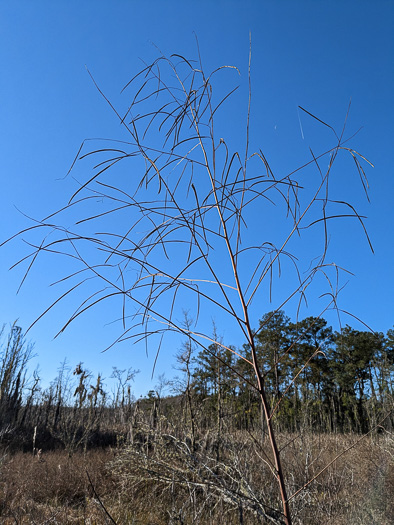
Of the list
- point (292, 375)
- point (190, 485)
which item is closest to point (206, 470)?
point (292, 375)

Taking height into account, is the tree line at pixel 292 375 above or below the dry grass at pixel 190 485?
above

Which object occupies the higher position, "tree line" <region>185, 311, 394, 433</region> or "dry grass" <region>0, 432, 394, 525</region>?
"tree line" <region>185, 311, 394, 433</region>

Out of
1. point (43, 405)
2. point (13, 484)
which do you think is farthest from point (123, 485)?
point (43, 405)

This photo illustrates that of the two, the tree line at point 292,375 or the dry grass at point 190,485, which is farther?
the dry grass at point 190,485

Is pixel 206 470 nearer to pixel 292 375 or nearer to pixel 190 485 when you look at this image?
pixel 292 375

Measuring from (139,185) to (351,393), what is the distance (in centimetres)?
2560

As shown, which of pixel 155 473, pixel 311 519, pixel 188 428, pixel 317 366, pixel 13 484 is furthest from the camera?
pixel 317 366

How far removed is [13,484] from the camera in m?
9.39

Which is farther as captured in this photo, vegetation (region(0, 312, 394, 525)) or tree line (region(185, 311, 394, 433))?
vegetation (region(0, 312, 394, 525))

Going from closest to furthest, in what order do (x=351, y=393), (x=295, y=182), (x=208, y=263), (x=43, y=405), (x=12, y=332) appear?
(x=208, y=263) → (x=295, y=182) → (x=12, y=332) → (x=351, y=393) → (x=43, y=405)

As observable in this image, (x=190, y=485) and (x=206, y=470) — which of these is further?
(x=190, y=485)

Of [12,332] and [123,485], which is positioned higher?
[12,332]

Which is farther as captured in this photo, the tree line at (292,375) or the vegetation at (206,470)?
the vegetation at (206,470)

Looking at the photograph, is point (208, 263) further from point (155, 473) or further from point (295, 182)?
point (155, 473)
